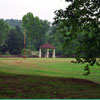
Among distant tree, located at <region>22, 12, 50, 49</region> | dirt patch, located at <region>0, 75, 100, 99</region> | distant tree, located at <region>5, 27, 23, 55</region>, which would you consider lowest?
dirt patch, located at <region>0, 75, 100, 99</region>

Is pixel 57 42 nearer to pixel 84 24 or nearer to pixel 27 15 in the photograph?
pixel 27 15

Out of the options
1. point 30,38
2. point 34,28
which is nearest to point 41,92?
point 34,28

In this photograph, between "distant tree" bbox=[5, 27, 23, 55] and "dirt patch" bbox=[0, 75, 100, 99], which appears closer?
"dirt patch" bbox=[0, 75, 100, 99]

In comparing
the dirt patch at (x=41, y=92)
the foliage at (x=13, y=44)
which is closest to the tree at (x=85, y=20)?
the dirt patch at (x=41, y=92)

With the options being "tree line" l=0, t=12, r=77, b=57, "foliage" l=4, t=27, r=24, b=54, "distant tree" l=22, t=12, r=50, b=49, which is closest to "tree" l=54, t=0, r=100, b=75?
"tree line" l=0, t=12, r=77, b=57

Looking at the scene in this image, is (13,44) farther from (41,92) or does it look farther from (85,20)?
(41,92)

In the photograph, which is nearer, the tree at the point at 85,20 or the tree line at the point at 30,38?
the tree at the point at 85,20

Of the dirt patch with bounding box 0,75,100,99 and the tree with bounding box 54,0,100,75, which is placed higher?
the tree with bounding box 54,0,100,75

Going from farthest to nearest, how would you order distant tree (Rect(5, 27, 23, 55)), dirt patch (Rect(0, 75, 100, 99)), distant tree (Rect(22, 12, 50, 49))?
distant tree (Rect(22, 12, 50, 49)), distant tree (Rect(5, 27, 23, 55)), dirt patch (Rect(0, 75, 100, 99))

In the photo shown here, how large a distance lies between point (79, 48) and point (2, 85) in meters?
5.90

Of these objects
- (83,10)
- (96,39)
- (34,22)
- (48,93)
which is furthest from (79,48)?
(34,22)

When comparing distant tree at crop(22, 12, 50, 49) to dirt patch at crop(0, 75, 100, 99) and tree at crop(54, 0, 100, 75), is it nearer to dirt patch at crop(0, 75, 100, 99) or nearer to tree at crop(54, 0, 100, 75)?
tree at crop(54, 0, 100, 75)

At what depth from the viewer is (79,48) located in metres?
16.1

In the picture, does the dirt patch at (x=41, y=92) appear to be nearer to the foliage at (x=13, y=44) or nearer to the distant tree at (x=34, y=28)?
the foliage at (x=13, y=44)
